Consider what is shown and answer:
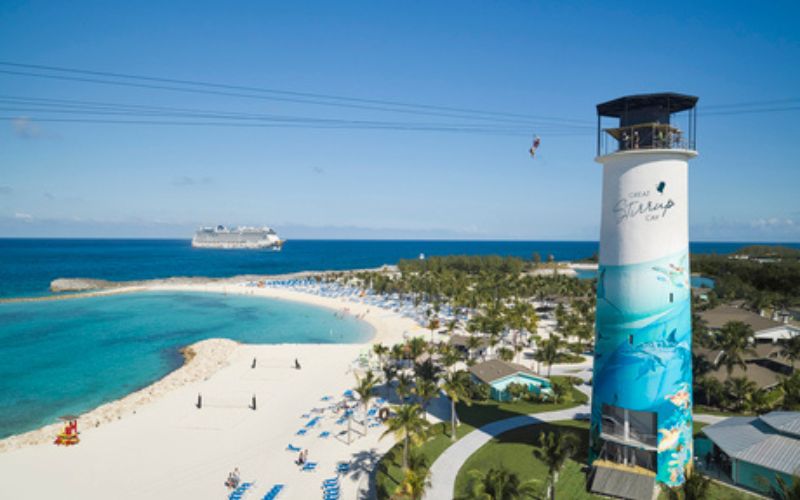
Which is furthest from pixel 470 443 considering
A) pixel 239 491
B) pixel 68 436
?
pixel 68 436

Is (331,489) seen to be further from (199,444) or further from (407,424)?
(199,444)

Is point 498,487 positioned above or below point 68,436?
above

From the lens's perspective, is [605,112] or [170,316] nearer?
[605,112]

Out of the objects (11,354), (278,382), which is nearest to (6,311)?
(11,354)

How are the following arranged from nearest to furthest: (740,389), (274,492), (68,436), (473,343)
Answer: (274,492)
(68,436)
(740,389)
(473,343)

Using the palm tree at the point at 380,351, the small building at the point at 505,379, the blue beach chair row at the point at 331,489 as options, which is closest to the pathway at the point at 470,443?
the small building at the point at 505,379

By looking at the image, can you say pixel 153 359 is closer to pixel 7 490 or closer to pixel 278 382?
pixel 278 382
